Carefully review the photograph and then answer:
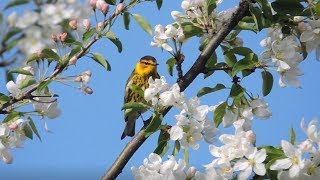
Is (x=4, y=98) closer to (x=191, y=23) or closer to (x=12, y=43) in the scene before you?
(x=12, y=43)

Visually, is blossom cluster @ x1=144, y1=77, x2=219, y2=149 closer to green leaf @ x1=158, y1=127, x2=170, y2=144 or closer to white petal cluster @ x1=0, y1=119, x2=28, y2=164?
green leaf @ x1=158, y1=127, x2=170, y2=144

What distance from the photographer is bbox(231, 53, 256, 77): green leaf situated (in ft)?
5.73

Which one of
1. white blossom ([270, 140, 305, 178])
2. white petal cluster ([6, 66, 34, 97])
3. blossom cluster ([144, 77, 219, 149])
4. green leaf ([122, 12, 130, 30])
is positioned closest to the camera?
white blossom ([270, 140, 305, 178])

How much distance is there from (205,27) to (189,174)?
736 mm

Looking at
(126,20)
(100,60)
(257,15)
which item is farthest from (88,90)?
(257,15)

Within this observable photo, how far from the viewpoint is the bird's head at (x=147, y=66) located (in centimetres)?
351

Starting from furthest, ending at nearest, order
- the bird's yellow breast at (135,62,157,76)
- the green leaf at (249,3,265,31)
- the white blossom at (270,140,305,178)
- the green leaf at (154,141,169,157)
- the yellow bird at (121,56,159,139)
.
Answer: the bird's yellow breast at (135,62,157,76) → the yellow bird at (121,56,159,139) → the green leaf at (249,3,265,31) → the green leaf at (154,141,169,157) → the white blossom at (270,140,305,178)

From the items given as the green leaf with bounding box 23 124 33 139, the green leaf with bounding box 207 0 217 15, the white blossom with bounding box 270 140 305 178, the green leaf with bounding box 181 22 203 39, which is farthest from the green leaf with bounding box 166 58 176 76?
the white blossom with bounding box 270 140 305 178

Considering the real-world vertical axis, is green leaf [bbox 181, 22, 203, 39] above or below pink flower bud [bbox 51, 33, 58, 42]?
below

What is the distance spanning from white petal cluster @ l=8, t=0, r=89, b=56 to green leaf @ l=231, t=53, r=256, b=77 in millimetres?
626

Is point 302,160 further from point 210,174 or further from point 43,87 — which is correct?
point 43,87

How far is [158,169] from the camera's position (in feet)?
4.61

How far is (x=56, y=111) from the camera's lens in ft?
6.49

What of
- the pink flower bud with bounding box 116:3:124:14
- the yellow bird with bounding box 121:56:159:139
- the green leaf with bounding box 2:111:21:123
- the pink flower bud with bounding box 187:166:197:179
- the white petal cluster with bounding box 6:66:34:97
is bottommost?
the pink flower bud with bounding box 187:166:197:179
